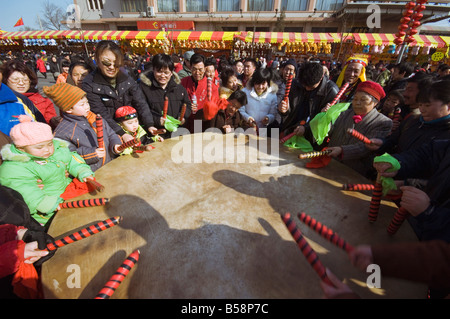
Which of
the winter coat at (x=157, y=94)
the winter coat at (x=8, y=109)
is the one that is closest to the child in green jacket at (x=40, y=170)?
the winter coat at (x=8, y=109)

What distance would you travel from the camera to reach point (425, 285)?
0.87 m

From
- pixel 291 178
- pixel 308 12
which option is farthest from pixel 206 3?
pixel 291 178

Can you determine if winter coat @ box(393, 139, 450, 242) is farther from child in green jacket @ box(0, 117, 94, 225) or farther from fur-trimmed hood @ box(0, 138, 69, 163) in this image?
fur-trimmed hood @ box(0, 138, 69, 163)

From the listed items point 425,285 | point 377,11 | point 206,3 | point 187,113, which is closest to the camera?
point 425,285

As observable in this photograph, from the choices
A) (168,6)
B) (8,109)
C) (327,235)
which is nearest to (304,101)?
(327,235)

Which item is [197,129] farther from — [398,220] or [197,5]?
[197,5]

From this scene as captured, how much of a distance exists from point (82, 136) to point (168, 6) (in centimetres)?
2903

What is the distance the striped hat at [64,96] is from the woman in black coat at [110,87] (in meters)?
0.41

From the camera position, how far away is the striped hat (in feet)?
5.52

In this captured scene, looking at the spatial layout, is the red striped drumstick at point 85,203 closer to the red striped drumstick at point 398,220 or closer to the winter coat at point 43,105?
the red striped drumstick at point 398,220

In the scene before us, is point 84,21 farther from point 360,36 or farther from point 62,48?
point 360,36

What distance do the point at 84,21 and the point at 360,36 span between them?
1210 inches

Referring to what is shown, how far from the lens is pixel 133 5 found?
2509 centimetres

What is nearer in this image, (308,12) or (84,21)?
(308,12)
